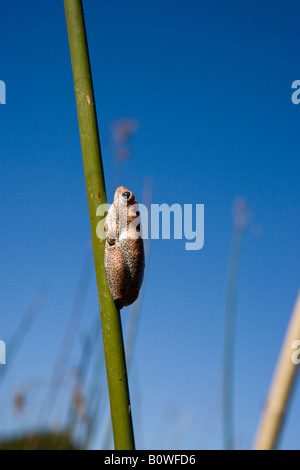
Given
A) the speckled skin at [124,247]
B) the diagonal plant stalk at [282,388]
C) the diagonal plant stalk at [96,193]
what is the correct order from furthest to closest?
1. the speckled skin at [124,247]
2. the diagonal plant stalk at [96,193]
3. the diagonal plant stalk at [282,388]

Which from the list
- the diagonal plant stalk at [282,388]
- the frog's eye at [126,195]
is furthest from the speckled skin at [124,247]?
the diagonal plant stalk at [282,388]

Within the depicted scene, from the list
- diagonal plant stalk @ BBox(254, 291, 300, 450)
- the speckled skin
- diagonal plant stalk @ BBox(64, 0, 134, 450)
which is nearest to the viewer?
diagonal plant stalk @ BBox(254, 291, 300, 450)

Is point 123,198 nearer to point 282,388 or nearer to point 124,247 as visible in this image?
point 124,247

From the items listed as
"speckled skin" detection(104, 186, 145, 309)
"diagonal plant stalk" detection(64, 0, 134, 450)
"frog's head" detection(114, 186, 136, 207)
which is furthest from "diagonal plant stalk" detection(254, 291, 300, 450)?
"frog's head" detection(114, 186, 136, 207)

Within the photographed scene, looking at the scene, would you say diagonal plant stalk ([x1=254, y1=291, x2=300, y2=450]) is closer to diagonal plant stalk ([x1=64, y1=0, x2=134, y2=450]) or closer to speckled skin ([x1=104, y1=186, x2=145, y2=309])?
diagonal plant stalk ([x1=64, y1=0, x2=134, y2=450])

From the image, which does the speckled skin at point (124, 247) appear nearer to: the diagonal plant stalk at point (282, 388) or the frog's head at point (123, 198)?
the frog's head at point (123, 198)
